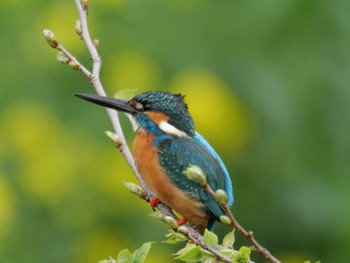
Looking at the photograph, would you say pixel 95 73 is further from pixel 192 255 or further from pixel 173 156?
pixel 192 255

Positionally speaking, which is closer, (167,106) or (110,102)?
(110,102)

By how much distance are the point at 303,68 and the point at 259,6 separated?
0.42m

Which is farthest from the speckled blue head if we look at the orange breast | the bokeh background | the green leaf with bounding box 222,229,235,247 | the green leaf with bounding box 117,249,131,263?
the bokeh background

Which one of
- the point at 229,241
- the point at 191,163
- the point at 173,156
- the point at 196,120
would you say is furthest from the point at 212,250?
the point at 196,120

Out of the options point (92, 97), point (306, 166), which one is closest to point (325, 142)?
point (306, 166)

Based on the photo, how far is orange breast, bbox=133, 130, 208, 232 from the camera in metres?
3.65

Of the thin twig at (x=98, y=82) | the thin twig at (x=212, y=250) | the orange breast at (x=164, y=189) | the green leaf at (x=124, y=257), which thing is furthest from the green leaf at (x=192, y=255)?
the orange breast at (x=164, y=189)

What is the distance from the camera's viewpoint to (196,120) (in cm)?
562

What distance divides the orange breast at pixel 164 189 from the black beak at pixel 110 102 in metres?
0.16

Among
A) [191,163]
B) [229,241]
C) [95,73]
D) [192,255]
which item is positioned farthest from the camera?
[191,163]

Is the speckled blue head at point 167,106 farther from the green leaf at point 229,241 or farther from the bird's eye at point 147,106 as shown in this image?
the green leaf at point 229,241

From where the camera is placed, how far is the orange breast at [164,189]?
12.0ft

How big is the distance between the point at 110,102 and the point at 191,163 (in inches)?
14.3

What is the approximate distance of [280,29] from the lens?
5672mm
